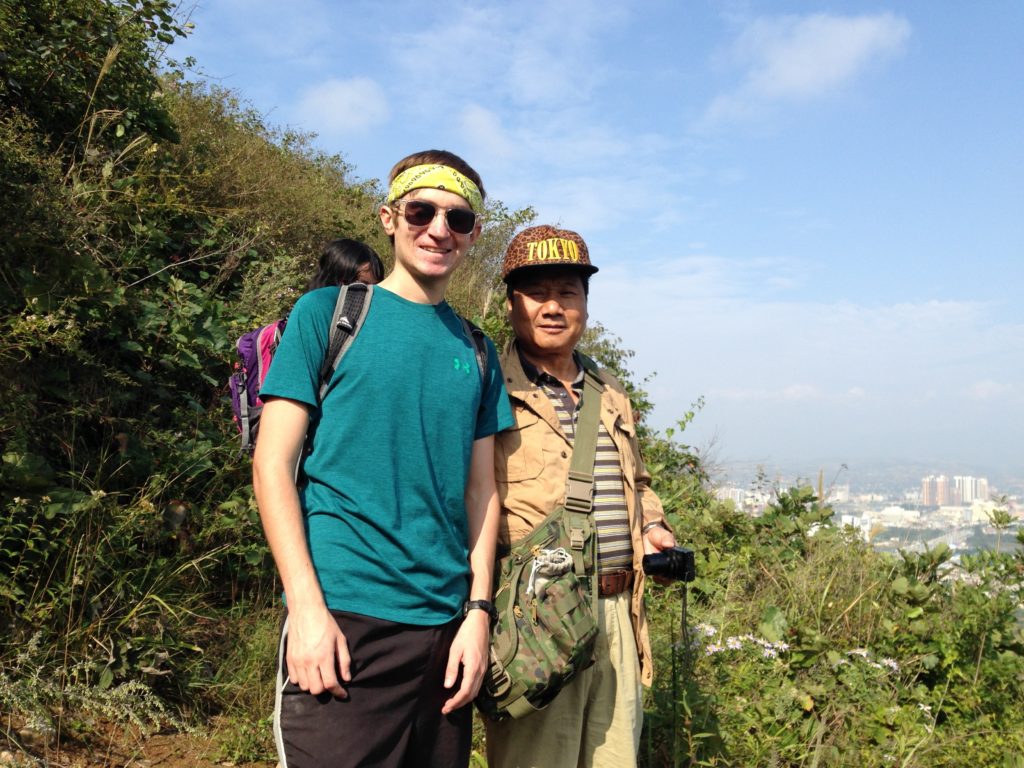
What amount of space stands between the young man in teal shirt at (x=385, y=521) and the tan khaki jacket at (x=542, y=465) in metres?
0.31

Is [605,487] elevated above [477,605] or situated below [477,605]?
above

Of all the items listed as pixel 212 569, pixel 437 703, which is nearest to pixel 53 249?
pixel 212 569

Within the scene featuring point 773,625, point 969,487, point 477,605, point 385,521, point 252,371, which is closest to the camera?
point 385,521

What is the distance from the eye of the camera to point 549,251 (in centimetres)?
A: 248

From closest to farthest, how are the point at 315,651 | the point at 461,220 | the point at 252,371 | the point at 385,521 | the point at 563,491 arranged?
the point at 315,651 → the point at 385,521 → the point at 461,220 → the point at 563,491 → the point at 252,371

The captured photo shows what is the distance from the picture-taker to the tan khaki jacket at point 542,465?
7.39ft

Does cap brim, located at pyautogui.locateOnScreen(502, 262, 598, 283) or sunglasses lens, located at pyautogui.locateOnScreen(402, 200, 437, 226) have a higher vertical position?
cap brim, located at pyautogui.locateOnScreen(502, 262, 598, 283)

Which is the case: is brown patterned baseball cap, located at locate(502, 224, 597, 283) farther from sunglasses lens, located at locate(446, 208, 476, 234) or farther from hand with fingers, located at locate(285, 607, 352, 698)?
hand with fingers, located at locate(285, 607, 352, 698)

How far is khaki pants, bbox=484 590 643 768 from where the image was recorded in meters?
2.20

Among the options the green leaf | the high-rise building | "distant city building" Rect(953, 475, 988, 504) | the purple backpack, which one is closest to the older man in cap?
the purple backpack

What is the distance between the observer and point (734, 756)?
11.3ft

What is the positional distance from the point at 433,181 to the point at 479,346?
45 centimetres

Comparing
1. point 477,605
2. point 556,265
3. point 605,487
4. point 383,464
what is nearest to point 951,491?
point 605,487

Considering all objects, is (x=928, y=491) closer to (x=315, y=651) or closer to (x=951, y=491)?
(x=951, y=491)
